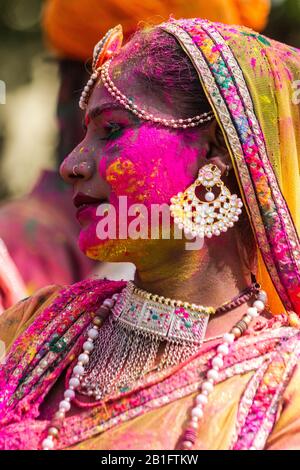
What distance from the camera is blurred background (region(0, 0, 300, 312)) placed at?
457cm

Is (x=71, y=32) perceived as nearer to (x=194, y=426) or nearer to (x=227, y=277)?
(x=227, y=277)

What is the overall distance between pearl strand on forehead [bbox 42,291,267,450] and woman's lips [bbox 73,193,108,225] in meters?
0.27

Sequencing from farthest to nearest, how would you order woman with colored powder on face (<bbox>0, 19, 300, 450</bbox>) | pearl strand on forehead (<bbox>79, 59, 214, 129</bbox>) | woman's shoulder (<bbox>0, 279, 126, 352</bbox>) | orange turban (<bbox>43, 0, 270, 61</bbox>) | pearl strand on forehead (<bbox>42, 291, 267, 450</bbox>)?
1. orange turban (<bbox>43, 0, 270, 61</bbox>)
2. woman's shoulder (<bbox>0, 279, 126, 352</bbox>)
3. pearl strand on forehead (<bbox>79, 59, 214, 129</bbox>)
4. woman with colored powder on face (<bbox>0, 19, 300, 450</bbox>)
5. pearl strand on forehead (<bbox>42, 291, 267, 450</bbox>)

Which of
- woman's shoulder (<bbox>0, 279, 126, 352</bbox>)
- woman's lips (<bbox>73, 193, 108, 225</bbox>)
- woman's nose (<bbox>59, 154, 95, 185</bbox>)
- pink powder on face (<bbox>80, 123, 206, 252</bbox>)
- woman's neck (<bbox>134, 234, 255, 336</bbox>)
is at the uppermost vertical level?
pink powder on face (<bbox>80, 123, 206, 252</bbox>)

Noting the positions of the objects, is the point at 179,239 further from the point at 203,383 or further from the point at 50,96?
the point at 50,96

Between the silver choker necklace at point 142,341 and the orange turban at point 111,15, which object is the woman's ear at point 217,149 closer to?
the silver choker necklace at point 142,341

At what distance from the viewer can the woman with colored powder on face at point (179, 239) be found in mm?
2156

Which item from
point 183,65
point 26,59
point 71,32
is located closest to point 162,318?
point 183,65

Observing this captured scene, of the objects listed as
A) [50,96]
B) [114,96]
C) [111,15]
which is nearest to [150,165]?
[114,96]

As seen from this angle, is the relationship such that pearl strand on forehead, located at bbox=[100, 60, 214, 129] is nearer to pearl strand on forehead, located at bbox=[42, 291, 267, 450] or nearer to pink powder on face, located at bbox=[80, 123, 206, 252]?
pink powder on face, located at bbox=[80, 123, 206, 252]

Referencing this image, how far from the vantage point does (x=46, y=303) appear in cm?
258

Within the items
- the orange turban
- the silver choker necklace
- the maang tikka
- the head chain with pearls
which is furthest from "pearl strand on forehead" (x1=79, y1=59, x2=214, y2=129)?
the orange turban

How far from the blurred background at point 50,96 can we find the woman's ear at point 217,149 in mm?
2055

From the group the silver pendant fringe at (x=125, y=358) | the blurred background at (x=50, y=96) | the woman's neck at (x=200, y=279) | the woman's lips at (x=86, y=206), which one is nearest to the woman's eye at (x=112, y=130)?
the woman's lips at (x=86, y=206)
